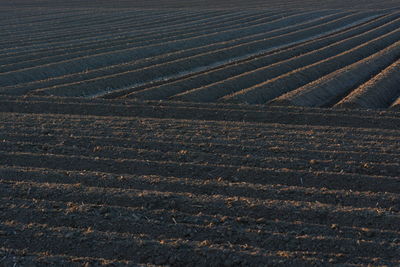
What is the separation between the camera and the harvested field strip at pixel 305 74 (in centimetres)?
1455

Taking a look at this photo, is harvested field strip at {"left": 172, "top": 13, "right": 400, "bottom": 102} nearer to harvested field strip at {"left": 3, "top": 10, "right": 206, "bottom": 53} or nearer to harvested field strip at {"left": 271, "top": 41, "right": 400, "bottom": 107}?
harvested field strip at {"left": 271, "top": 41, "right": 400, "bottom": 107}

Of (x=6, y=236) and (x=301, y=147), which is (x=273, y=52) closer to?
(x=301, y=147)

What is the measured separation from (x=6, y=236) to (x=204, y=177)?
10.4 feet

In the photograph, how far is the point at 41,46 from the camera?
922 inches

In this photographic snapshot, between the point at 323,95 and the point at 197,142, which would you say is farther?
the point at 323,95

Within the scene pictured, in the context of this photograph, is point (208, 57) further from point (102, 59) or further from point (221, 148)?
point (221, 148)

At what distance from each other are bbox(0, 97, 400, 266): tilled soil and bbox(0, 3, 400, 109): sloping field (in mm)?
2439

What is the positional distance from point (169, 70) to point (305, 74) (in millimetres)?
4289

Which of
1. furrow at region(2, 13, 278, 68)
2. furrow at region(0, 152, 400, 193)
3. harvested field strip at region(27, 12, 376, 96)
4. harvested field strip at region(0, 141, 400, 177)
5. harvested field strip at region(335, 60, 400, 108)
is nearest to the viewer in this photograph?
furrow at region(0, 152, 400, 193)

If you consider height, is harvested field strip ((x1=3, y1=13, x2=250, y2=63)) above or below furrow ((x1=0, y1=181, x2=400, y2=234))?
above

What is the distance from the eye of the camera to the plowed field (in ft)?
21.4

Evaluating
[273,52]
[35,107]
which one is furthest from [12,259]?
[273,52]

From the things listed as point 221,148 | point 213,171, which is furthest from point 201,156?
point 213,171

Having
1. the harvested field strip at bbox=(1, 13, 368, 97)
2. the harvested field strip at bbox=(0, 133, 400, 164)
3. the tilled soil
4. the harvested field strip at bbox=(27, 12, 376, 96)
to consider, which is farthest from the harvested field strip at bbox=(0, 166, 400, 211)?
the harvested field strip at bbox=(1, 13, 368, 97)
